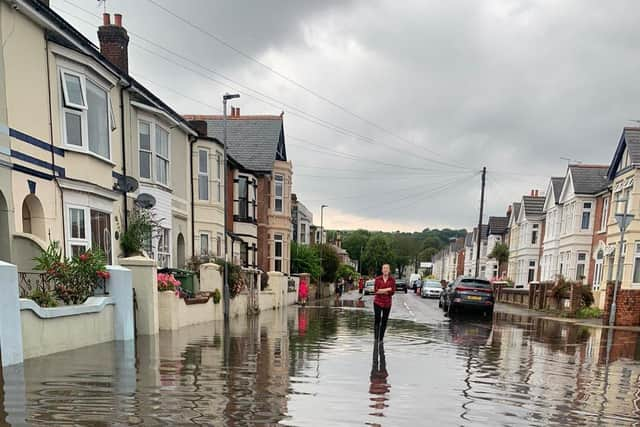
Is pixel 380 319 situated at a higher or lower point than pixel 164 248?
lower

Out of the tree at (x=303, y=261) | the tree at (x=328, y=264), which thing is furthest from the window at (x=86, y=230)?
the tree at (x=328, y=264)

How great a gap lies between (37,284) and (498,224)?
2068 inches

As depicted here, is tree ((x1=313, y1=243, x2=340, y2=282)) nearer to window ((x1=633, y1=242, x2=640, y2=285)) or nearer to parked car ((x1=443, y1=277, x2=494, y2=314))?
parked car ((x1=443, y1=277, x2=494, y2=314))

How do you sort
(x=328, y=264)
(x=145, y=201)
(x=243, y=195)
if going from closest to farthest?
(x=145, y=201) → (x=243, y=195) → (x=328, y=264)

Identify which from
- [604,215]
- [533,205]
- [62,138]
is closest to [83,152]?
[62,138]

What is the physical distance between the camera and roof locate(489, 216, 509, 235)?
51.9m

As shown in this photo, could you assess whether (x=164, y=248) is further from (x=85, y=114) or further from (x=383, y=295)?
(x=383, y=295)

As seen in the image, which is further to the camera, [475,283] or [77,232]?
[475,283]

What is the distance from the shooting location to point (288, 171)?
27156 mm

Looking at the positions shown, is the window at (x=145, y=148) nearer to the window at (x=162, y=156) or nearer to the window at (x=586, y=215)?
the window at (x=162, y=156)

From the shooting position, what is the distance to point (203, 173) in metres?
18.7

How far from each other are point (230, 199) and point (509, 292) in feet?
73.6

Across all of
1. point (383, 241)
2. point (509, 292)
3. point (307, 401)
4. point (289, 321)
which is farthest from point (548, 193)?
point (383, 241)

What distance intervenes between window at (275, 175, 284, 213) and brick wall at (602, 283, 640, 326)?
17766mm
